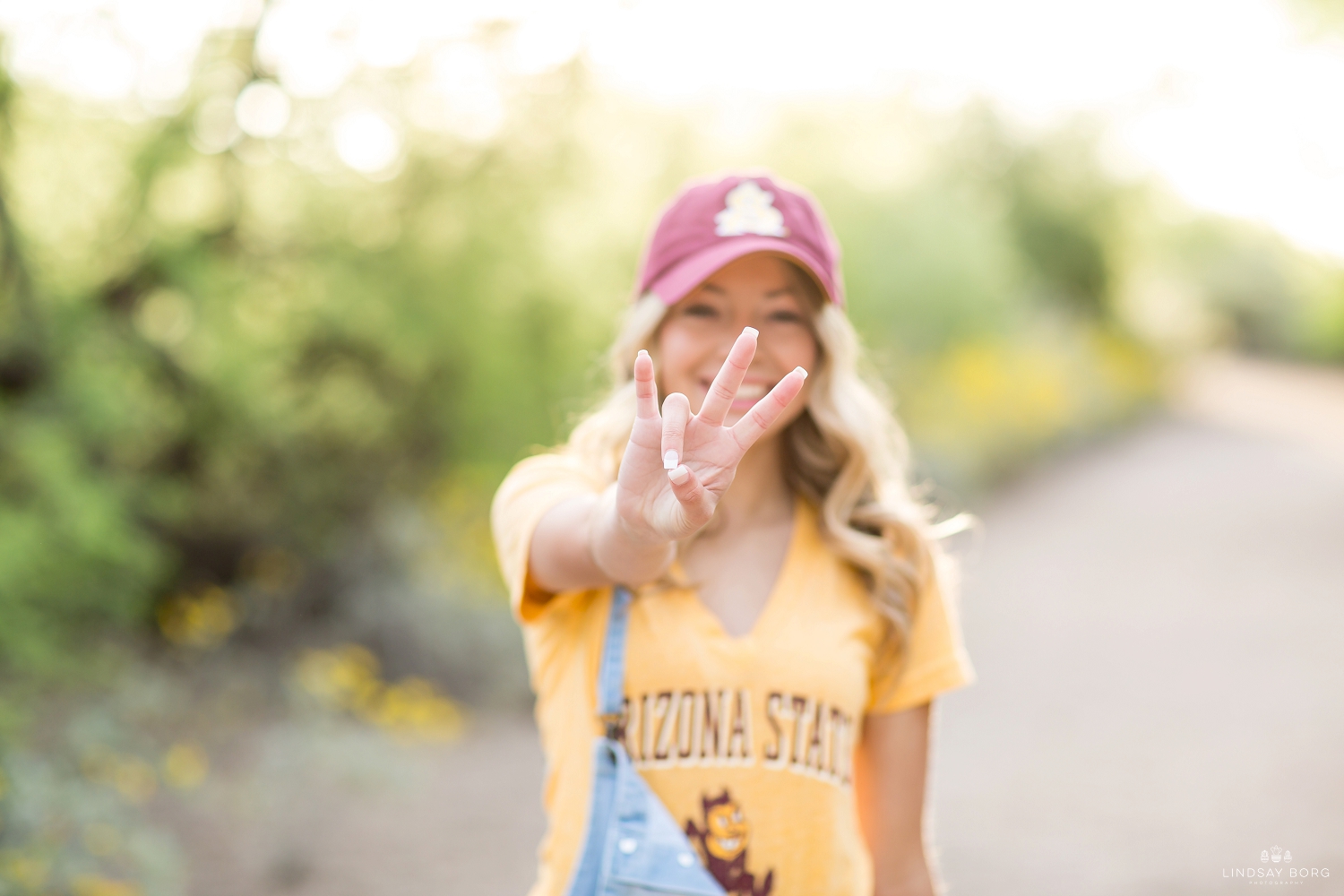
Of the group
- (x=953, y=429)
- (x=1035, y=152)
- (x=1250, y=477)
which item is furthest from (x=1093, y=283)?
(x=953, y=429)

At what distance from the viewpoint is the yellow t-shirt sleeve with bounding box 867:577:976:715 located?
1.67 metres

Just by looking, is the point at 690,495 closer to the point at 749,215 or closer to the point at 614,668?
the point at 614,668

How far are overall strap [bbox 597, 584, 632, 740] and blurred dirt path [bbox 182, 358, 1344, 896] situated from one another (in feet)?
8.42

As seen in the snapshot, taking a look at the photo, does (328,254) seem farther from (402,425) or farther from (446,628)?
(446,628)

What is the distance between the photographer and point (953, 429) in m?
11.1

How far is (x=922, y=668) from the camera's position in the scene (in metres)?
1.68

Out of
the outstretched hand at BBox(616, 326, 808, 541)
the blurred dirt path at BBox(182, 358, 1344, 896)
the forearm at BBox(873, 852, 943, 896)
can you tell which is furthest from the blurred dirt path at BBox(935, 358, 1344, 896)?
the outstretched hand at BBox(616, 326, 808, 541)

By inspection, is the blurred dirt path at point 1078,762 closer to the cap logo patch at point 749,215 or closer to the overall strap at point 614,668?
the overall strap at point 614,668

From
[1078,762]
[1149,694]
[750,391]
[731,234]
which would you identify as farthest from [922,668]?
[1149,694]

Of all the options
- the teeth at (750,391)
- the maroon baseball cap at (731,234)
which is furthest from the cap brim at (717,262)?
the teeth at (750,391)

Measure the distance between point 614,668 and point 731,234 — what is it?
0.68m

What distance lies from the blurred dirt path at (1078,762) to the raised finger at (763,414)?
2.94 m

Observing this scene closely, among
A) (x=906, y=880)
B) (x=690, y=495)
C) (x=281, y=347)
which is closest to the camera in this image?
(x=690, y=495)

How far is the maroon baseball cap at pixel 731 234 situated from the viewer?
5.31 ft
